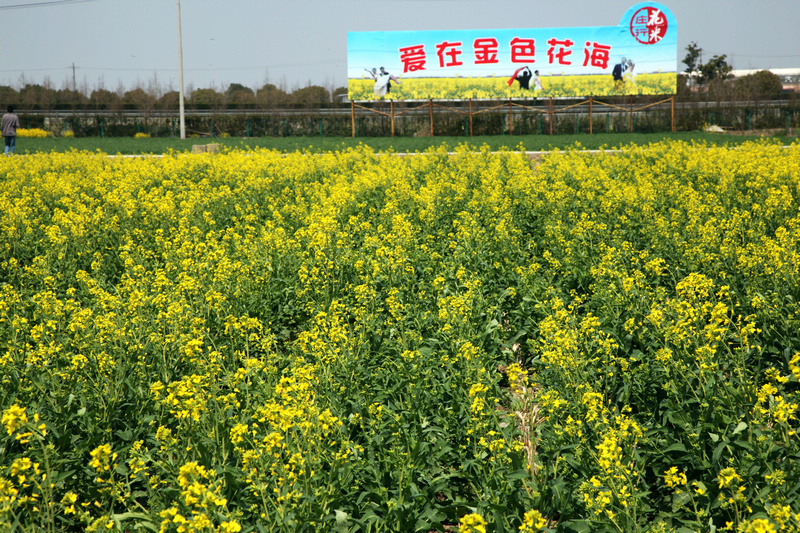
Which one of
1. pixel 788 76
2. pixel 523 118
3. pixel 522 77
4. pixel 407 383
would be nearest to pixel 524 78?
pixel 522 77

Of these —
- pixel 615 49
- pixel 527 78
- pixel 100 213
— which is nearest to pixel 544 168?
pixel 100 213

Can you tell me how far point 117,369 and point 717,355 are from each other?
4.19m

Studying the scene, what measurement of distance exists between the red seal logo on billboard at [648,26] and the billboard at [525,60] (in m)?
0.06

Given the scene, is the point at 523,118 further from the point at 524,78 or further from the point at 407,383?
the point at 407,383

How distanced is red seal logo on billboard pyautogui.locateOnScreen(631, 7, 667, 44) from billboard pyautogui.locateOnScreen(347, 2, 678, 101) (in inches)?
2.3

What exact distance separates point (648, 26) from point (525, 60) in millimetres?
7684

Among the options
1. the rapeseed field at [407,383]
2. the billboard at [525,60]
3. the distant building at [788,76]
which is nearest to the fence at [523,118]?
the billboard at [525,60]

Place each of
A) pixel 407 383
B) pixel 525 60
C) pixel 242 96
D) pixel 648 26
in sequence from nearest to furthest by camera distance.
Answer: pixel 407 383, pixel 525 60, pixel 648 26, pixel 242 96

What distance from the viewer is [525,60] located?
116ft

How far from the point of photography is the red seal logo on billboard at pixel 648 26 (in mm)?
35562

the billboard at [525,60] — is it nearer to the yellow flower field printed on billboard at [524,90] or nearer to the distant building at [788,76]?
the yellow flower field printed on billboard at [524,90]

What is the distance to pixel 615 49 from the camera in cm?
3547

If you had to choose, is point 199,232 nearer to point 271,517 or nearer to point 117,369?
point 117,369

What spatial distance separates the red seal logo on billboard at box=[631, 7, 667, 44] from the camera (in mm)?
35562
